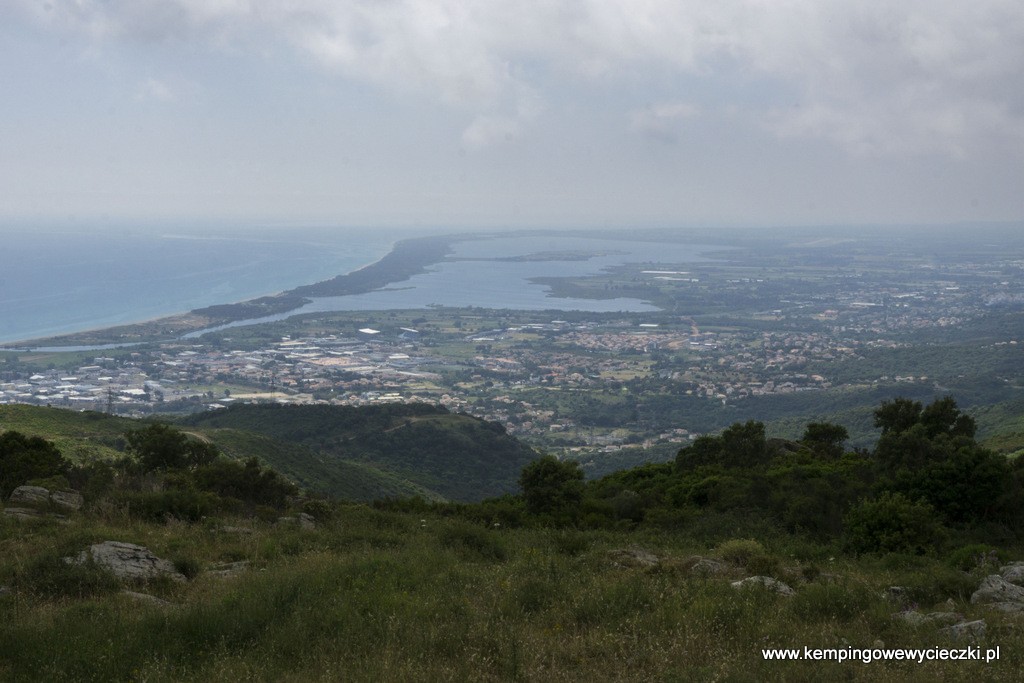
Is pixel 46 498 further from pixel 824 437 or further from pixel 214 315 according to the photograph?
pixel 214 315

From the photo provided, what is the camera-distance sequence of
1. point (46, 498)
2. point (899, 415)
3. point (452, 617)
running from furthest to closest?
point (899, 415) < point (46, 498) < point (452, 617)

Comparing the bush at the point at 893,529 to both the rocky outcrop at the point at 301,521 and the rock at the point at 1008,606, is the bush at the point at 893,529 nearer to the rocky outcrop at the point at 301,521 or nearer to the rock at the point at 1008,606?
the rock at the point at 1008,606

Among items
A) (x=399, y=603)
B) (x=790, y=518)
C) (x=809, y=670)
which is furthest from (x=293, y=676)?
(x=790, y=518)

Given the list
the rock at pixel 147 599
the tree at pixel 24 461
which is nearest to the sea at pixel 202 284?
the tree at pixel 24 461

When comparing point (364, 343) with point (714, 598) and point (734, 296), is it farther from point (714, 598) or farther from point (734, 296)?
point (714, 598)

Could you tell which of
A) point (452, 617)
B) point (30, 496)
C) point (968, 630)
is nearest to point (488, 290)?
point (30, 496)

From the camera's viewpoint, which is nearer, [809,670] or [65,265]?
[809,670]

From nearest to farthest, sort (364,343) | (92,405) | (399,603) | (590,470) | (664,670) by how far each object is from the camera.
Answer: (664,670) → (399,603) → (590,470) → (92,405) → (364,343)
